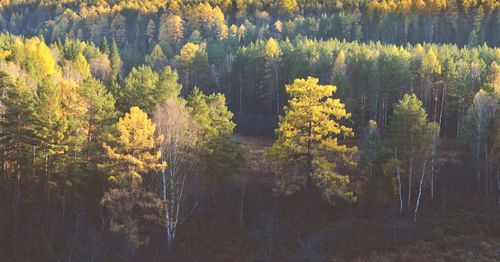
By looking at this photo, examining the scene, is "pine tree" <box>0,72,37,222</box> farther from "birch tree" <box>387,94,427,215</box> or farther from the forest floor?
"birch tree" <box>387,94,427,215</box>

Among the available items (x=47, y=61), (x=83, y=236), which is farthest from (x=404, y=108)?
(x=47, y=61)

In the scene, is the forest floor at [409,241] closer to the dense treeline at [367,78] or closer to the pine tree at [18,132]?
the pine tree at [18,132]

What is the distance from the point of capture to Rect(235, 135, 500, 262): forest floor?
30844 mm

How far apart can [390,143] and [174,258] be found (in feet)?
57.8

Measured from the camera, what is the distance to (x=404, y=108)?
36125 millimetres

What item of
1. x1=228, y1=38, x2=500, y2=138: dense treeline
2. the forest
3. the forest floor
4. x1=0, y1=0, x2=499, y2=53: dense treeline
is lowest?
the forest floor

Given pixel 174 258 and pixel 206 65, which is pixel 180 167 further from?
pixel 206 65

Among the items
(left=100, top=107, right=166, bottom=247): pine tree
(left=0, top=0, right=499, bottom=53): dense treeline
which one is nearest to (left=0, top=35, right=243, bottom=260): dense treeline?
(left=100, top=107, right=166, bottom=247): pine tree

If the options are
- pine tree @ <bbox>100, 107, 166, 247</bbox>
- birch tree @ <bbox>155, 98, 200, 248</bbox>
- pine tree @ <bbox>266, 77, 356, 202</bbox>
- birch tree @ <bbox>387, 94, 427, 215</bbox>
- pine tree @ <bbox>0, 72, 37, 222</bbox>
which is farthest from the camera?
birch tree @ <bbox>387, 94, 427, 215</bbox>

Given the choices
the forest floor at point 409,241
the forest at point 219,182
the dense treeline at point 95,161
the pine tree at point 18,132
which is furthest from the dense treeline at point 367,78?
the pine tree at point 18,132

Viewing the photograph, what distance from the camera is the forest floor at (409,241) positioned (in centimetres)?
3084

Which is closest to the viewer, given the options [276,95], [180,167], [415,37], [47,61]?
[180,167]

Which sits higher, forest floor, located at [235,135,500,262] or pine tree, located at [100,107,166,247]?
pine tree, located at [100,107,166,247]


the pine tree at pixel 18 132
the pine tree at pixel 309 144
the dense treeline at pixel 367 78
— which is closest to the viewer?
the pine tree at pixel 309 144
